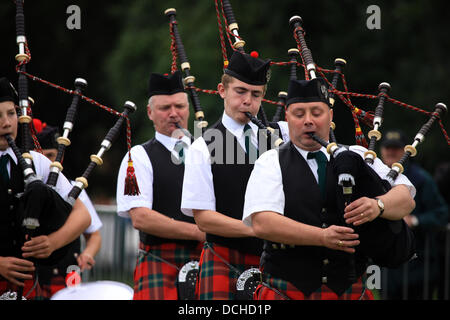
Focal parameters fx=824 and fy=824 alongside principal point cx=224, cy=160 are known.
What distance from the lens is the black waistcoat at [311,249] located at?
3.53 m

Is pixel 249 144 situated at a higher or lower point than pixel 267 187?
higher

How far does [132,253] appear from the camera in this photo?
32.5 feet

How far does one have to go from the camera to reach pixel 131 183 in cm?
469

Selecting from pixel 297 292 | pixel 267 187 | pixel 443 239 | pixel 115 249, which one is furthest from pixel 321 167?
pixel 115 249

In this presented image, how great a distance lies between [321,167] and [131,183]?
143 cm

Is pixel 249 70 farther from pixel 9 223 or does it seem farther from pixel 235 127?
pixel 9 223

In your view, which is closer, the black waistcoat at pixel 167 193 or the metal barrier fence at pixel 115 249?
the black waistcoat at pixel 167 193

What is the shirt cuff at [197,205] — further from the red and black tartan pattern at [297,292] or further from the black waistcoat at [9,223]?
the black waistcoat at [9,223]

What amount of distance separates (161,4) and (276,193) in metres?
11.2

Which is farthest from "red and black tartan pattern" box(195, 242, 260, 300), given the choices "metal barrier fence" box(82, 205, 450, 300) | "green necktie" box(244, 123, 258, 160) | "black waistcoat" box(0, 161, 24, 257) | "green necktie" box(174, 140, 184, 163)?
"metal barrier fence" box(82, 205, 450, 300)

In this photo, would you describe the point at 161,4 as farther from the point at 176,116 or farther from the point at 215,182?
the point at 215,182

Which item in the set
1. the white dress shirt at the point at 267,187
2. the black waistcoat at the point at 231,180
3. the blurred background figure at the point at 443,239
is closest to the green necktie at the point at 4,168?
the black waistcoat at the point at 231,180

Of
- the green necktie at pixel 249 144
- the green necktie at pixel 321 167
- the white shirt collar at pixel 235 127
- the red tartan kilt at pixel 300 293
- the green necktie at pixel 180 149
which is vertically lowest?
the red tartan kilt at pixel 300 293

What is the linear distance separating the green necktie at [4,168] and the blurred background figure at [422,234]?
142 inches
